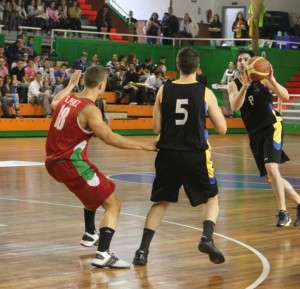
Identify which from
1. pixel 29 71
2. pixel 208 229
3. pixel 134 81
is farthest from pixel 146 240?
pixel 134 81

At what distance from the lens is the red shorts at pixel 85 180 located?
689 cm

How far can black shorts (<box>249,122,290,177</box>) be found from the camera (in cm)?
908

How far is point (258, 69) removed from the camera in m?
8.73

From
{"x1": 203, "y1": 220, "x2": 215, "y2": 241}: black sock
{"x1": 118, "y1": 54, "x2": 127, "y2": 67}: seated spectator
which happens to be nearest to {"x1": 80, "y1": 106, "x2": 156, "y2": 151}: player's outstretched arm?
{"x1": 203, "y1": 220, "x2": 215, "y2": 241}: black sock

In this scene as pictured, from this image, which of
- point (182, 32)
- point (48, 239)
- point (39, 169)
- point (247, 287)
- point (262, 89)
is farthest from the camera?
point (182, 32)

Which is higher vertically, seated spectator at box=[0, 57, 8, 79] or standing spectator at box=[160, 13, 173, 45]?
standing spectator at box=[160, 13, 173, 45]

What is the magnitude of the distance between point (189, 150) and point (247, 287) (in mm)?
1239

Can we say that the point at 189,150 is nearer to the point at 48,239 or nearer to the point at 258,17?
the point at 48,239

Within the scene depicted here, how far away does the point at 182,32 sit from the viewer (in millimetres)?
31031

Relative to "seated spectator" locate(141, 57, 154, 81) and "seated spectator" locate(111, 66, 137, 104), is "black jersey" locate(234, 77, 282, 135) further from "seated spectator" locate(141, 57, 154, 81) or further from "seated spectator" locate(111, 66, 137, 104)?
"seated spectator" locate(141, 57, 154, 81)

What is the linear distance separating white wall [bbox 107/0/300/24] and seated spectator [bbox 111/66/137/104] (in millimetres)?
9336

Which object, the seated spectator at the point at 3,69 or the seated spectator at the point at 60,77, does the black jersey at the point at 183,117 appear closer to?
the seated spectator at the point at 3,69

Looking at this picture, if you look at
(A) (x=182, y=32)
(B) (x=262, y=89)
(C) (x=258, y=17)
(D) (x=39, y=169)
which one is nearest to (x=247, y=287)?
(B) (x=262, y=89)

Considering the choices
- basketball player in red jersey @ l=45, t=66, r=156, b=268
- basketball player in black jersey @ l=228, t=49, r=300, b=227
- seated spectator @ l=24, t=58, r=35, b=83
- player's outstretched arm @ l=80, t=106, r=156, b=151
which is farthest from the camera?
seated spectator @ l=24, t=58, r=35, b=83
